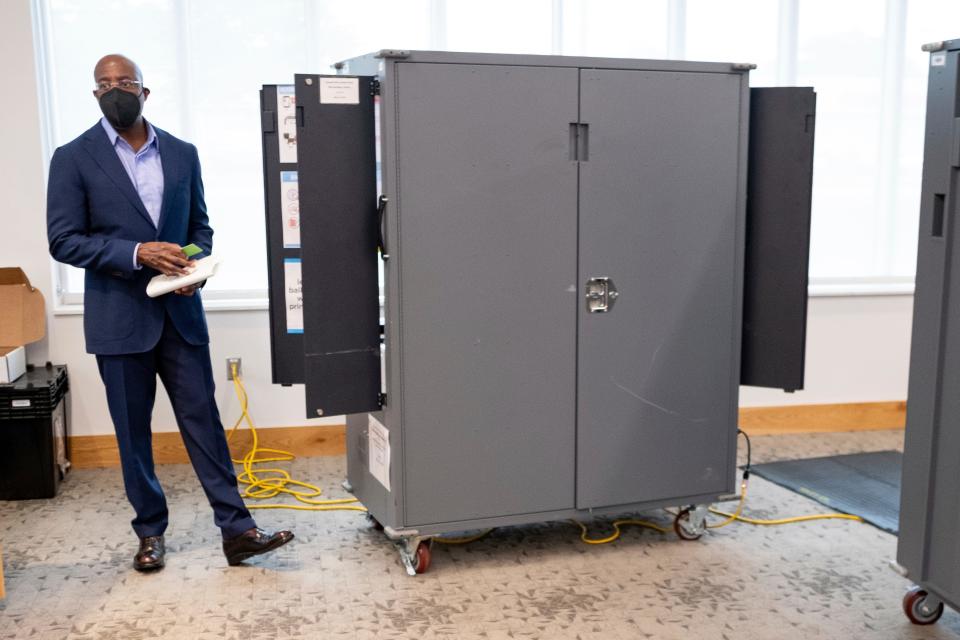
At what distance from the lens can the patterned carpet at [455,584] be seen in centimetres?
271

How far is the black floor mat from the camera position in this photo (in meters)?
3.69

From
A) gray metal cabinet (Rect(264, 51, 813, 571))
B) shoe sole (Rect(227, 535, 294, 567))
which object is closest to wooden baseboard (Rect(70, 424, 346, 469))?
gray metal cabinet (Rect(264, 51, 813, 571))

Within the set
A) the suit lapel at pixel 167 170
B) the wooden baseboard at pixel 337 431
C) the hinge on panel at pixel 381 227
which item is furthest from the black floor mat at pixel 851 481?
the suit lapel at pixel 167 170

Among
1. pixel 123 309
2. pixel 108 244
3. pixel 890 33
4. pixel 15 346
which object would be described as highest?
pixel 890 33

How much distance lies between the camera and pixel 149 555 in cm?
307

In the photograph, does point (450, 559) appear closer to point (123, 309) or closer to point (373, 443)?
point (373, 443)

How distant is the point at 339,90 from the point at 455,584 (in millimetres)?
1571

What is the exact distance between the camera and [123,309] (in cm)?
292

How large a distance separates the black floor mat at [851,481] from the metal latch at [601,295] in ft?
4.46

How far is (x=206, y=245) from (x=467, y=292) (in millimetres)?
892

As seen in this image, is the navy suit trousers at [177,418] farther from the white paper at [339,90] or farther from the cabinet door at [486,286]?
the white paper at [339,90]

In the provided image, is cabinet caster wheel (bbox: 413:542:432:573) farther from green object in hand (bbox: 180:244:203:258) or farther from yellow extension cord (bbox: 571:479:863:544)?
green object in hand (bbox: 180:244:203:258)

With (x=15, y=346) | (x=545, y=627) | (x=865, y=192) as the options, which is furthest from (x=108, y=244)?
(x=865, y=192)

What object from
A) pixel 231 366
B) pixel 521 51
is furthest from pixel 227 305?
pixel 521 51
